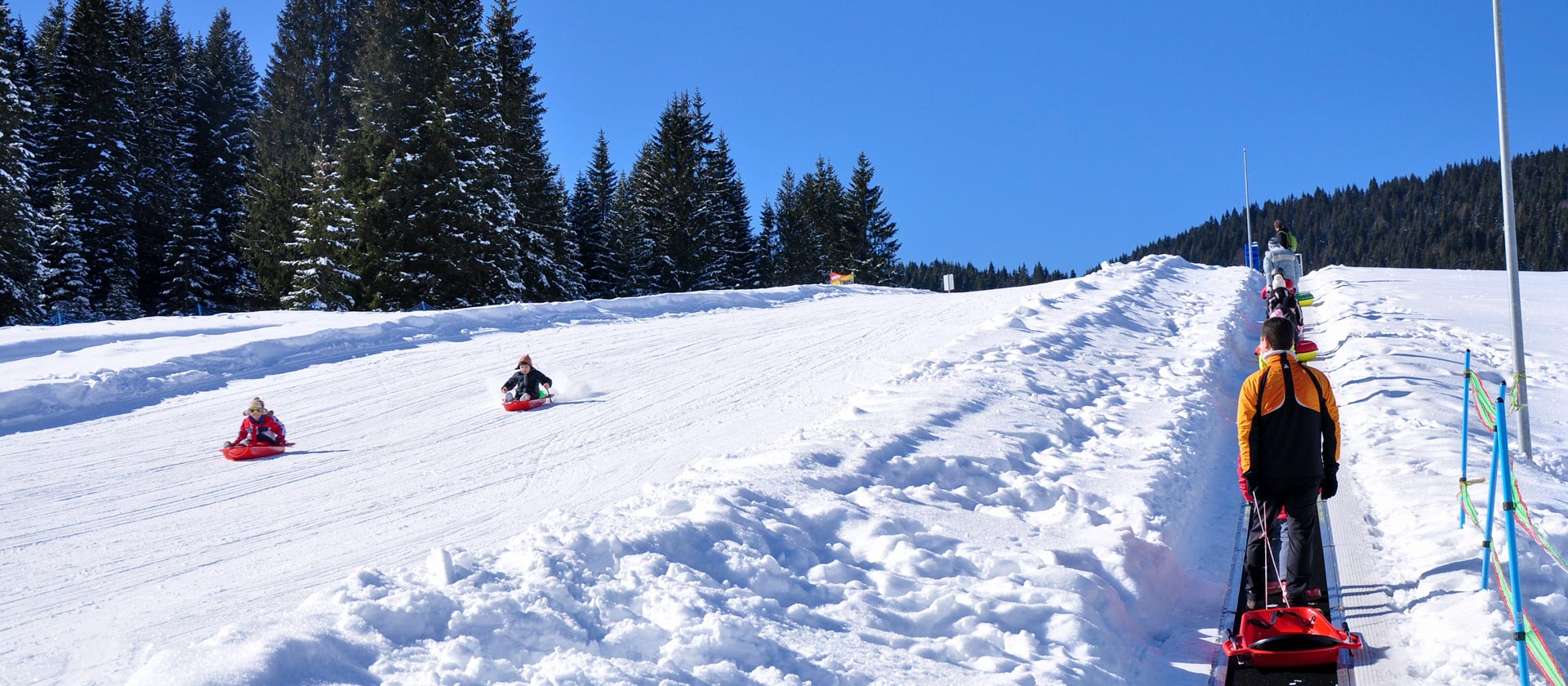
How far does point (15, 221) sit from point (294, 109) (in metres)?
14.0

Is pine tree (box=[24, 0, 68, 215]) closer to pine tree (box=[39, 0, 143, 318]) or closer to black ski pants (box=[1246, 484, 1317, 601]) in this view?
pine tree (box=[39, 0, 143, 318])

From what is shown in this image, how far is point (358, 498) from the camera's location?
9.52 meters

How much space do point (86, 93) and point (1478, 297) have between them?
5380cm

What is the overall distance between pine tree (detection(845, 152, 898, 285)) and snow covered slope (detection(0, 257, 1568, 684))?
49.6m

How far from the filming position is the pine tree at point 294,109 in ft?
134

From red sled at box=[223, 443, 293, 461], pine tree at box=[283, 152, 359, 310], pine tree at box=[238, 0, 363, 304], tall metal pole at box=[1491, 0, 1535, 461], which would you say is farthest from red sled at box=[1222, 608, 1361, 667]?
pine tree at box=[238, 0, 363, 304]

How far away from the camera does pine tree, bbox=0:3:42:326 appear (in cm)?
3247

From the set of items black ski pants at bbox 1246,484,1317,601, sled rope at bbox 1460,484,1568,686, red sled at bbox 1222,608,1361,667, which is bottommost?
red sled at bbox 1222,608,1361,667

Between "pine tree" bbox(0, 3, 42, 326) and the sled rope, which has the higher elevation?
"pine tree" bbox(0, 3, 42, 326)

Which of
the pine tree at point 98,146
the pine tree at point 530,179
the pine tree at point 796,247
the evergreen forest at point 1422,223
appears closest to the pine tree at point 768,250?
the pine tree at point 796,247

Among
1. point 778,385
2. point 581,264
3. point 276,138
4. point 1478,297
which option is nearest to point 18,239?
point 276,138

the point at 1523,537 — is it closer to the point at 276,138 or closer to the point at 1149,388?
the point at 1149,388

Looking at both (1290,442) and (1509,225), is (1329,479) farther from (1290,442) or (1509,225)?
(1509,225)

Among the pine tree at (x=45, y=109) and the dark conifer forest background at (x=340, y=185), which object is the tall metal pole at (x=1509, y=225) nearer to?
the dark conifer forest background at (x=340, y=185)
